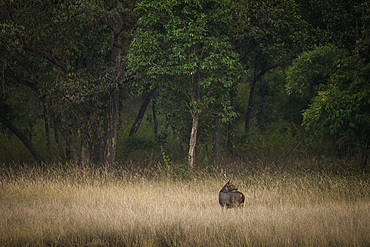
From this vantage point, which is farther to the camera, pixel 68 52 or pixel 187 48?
pixel 68 52

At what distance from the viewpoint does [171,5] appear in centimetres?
1383

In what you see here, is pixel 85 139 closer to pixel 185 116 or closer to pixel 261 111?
pixel 185 116

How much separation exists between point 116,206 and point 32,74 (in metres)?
8.53

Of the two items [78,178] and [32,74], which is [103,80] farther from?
[78,178]

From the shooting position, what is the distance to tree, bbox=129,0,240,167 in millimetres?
13656

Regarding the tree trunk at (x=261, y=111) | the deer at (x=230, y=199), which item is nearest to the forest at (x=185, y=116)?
the deer at (x=230, y=199)

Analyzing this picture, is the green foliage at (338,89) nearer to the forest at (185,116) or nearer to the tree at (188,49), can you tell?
the forest at (185,116)

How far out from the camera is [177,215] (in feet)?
28.8

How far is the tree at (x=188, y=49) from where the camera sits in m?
13.7

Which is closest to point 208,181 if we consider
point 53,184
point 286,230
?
point 53,184

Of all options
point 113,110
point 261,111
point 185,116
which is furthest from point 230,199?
point 261,111

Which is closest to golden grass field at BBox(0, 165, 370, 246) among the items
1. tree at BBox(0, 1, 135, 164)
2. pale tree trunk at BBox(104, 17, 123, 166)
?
tree at BBox(0, 1, 135, 164)

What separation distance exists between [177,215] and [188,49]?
7.09 m

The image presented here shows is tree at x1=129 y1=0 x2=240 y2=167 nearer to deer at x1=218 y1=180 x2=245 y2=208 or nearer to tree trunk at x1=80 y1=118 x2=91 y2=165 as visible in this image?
tree trunk at x1=80 y1=118 x2=91 y2=165
